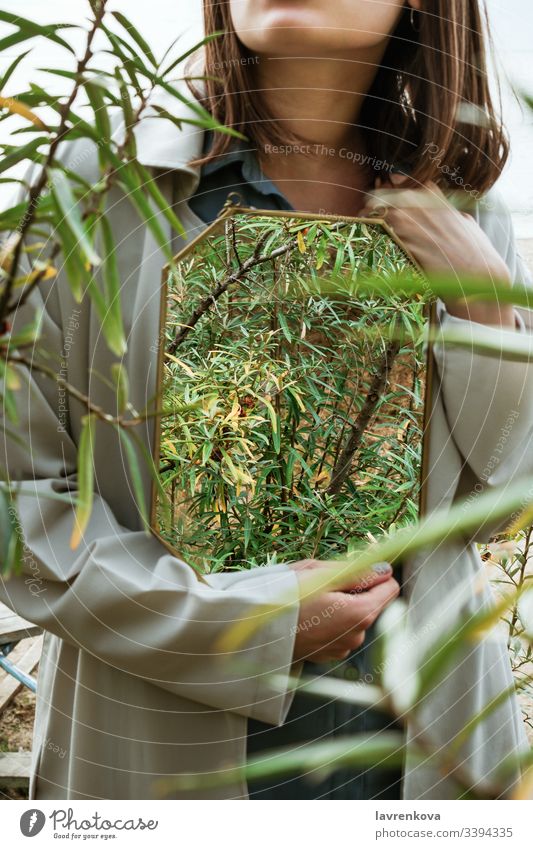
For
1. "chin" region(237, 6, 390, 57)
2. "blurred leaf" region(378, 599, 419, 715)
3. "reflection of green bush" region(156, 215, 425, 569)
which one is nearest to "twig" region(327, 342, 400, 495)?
"reflection of green bush" region(156, 215, 425, 569)

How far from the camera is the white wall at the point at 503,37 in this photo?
2.06ft

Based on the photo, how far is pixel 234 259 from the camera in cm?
59

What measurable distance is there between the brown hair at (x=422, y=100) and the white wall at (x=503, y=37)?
0.7 inches

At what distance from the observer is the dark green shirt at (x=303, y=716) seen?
2.02 feet

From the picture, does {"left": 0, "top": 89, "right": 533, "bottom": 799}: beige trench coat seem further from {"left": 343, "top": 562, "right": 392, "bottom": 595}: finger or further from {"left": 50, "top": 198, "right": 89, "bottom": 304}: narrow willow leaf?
{"left": 50, "top": 198, "right": 89, "bottom": 304}: narrow willow leaf

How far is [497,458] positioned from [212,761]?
1.05ft

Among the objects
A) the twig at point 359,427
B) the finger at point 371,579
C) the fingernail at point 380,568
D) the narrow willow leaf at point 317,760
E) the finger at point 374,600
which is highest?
the twig at point 359,427

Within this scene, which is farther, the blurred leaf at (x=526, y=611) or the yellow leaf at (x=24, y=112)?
the blurred leaf at (x=526, y=611)

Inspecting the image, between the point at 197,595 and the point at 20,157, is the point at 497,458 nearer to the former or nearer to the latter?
the point at 197,595

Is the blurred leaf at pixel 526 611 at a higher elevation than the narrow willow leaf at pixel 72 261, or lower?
lower

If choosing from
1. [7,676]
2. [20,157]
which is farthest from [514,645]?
[7,676]

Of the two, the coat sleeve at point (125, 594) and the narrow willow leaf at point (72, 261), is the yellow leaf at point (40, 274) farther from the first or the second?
the coat sleeve at point (125, 594)

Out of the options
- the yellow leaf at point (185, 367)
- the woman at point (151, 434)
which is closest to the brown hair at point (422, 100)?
the woman at point (151, 434)

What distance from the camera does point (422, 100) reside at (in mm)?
647
